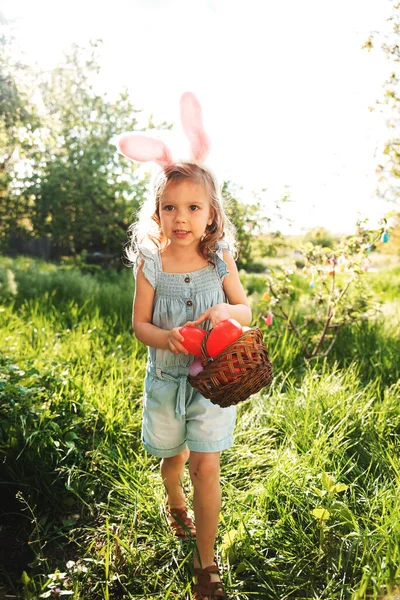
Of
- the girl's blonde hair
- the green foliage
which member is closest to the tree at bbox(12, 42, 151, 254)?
the green foliage

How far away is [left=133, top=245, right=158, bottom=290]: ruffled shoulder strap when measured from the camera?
1950mm

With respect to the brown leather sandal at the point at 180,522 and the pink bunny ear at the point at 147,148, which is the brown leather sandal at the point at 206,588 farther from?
the pink bunny ear at the point at 147,148

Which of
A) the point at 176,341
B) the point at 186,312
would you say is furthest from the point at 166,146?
the point at 176,341

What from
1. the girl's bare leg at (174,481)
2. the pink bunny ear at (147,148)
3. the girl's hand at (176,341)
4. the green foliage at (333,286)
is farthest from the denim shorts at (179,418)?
the green foliage at (333,286)

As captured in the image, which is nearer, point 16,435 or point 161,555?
point 161,555

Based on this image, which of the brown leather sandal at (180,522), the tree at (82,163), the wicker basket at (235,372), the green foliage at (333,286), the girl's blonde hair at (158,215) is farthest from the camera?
the tree at (82,163)

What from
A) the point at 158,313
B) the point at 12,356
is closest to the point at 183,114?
the point at 158,313

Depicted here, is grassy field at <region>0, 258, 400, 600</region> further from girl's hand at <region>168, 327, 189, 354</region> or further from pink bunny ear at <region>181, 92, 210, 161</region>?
pink bunny ear at <region>181, 92, 210, 161</region>

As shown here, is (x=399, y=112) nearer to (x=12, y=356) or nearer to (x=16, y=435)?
(x=12, y=356)

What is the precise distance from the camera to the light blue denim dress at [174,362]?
191cm

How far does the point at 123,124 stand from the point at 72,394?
575 centimetres

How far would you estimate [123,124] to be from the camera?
756cm

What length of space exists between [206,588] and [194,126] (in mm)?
1646

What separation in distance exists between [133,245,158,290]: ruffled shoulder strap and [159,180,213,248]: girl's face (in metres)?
0.11
